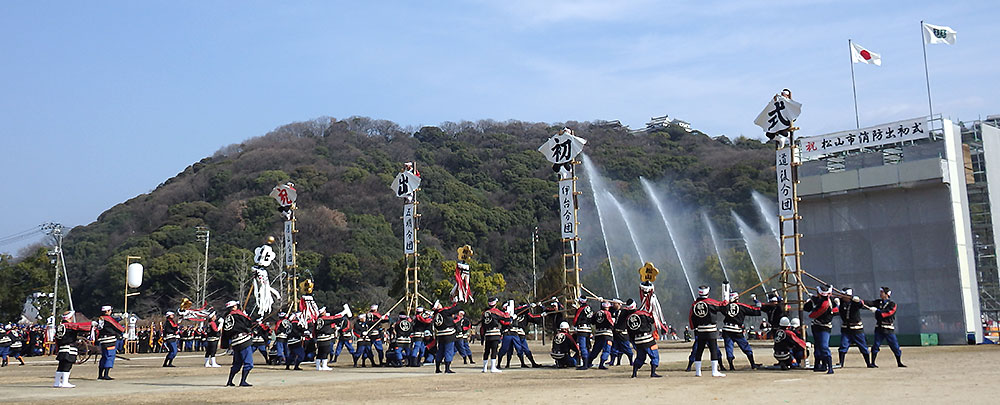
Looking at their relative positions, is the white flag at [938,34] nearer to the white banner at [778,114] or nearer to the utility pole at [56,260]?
the white banner at [778,114]

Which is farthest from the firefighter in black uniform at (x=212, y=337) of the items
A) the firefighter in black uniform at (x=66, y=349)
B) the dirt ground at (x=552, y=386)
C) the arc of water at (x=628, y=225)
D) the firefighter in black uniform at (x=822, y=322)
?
the arc of water at (x=628, y=225)

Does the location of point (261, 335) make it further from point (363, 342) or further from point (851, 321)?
point (851, 321)

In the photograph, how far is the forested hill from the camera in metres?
69.0

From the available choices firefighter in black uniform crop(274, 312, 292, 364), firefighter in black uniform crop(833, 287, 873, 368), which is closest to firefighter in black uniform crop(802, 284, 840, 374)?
firefighter in black uniform crop(833, 287, 873, 368)


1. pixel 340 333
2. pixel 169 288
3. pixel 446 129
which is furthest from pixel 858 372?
pixel 446 129

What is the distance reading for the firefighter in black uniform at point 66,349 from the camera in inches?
742

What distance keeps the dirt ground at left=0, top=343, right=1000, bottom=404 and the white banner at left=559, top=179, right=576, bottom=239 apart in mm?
4741

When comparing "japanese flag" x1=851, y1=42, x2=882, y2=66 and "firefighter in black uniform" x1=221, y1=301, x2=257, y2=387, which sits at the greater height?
"japanese flag" x1=851, y1=42, x2=882, y2=66

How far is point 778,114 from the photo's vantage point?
836 inches

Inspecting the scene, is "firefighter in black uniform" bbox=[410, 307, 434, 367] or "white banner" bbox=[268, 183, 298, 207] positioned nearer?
"firefighter in black uniform" bbox=[410, 307, 434, 367]

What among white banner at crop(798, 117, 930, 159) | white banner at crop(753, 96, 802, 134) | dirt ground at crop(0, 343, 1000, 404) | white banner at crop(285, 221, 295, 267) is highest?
white banner at crop(798, 117, 930, 159)

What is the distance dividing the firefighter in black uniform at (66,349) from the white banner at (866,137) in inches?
1347

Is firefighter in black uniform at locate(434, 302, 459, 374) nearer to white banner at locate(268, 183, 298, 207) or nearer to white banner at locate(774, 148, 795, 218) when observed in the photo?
white banner at locate(774, 148, 795, 218)

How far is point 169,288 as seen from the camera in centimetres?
6881
